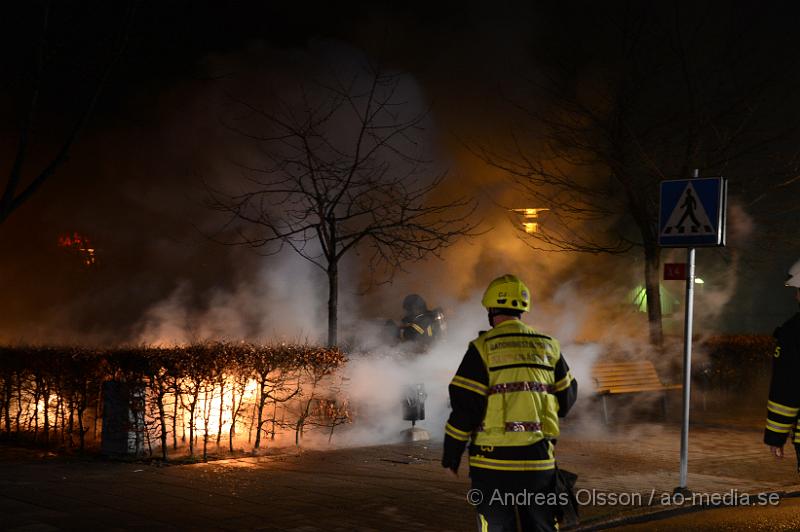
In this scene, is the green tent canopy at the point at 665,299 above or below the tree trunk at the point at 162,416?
above

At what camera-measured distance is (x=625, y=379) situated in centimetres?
1262

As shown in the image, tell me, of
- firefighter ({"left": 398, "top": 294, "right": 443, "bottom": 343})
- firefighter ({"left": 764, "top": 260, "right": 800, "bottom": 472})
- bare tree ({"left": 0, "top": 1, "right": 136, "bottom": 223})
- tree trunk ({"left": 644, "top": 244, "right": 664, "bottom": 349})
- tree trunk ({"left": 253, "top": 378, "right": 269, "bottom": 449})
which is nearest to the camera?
firefighter ({"left": 764, "top": 260, "right": 800, "bottom": 472})

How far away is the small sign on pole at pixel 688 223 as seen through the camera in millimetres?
7688

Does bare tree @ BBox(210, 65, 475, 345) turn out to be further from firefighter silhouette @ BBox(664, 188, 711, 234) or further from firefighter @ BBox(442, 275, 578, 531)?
firefighter @ BBox(442, 275, 578, 531)

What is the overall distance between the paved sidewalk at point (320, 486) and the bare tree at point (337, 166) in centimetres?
369

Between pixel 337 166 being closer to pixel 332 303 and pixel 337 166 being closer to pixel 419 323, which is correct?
pixel 332 303

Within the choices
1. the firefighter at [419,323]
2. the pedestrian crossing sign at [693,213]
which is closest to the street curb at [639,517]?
the pedestrian crossing sign at [693,213]

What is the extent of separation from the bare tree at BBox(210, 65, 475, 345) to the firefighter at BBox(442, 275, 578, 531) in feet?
24.8

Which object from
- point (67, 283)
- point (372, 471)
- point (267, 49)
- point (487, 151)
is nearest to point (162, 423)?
point (372, 471)

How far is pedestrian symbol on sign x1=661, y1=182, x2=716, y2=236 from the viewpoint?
7.77 m

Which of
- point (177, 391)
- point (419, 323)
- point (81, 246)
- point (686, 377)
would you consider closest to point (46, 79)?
point (177, 391)

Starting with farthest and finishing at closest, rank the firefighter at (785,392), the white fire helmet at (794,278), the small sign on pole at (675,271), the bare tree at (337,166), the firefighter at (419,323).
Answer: the bare tree at (337,166) → the firefighter at (419,323) → the small sign on pole at (675,271) → the white fire helmet at (794,278) → the firefighter at (785,392)

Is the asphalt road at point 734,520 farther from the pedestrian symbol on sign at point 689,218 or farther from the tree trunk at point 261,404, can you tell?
the tree trunk at point 261,404

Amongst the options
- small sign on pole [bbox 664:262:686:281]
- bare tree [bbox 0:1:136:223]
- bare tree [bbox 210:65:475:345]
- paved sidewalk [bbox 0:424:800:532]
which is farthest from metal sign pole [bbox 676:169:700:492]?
bare tree [bbox 0:1:136:223]
